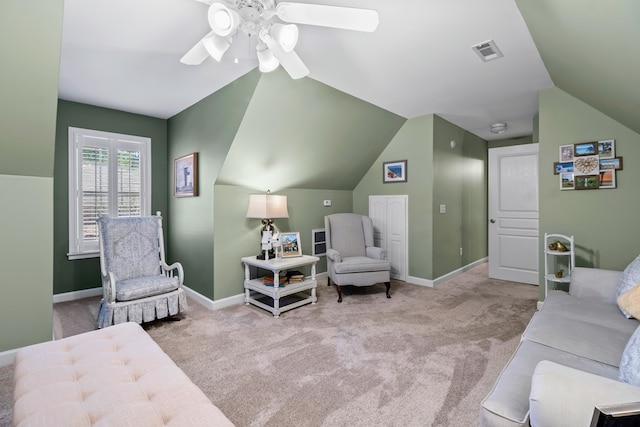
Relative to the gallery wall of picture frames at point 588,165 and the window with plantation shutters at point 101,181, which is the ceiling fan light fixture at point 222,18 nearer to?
the window with plantation shutters at point 101,181

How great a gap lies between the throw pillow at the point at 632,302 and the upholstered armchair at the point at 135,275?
351 centimetres

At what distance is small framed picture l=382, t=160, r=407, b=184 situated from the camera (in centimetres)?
453

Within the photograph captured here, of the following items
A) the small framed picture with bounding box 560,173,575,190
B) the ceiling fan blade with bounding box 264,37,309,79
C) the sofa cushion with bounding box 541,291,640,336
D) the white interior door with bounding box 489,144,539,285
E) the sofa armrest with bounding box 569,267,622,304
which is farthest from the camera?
the white interior door with bounding box 489,144,539,285

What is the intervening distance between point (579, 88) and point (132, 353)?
13.1 ft

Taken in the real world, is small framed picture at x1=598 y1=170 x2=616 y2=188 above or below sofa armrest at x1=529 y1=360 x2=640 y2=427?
above

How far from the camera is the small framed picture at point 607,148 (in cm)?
295

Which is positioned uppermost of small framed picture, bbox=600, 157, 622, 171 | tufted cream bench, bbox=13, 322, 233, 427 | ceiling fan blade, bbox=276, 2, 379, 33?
ceiling fan blade, bbox=276, 2, 379, 33

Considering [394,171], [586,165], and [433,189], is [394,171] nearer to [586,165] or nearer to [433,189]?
[433,189]

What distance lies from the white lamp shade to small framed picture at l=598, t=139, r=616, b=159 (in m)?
3.38

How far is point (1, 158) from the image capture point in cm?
210

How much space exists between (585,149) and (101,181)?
563 centimetres

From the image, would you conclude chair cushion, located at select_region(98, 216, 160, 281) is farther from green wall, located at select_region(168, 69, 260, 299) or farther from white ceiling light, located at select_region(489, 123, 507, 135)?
white ceiling light, located at select_region(489, 123, 507, 135)

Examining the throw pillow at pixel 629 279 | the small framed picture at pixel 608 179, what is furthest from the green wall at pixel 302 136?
the throw pillow at pixel 629 279

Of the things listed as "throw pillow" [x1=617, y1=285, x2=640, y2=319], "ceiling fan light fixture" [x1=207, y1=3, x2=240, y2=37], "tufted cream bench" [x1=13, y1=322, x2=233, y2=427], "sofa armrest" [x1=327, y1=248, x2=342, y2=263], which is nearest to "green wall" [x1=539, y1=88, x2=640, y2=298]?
"throw pillow" [x1=617, y1=285, x2=640, y2=319]
